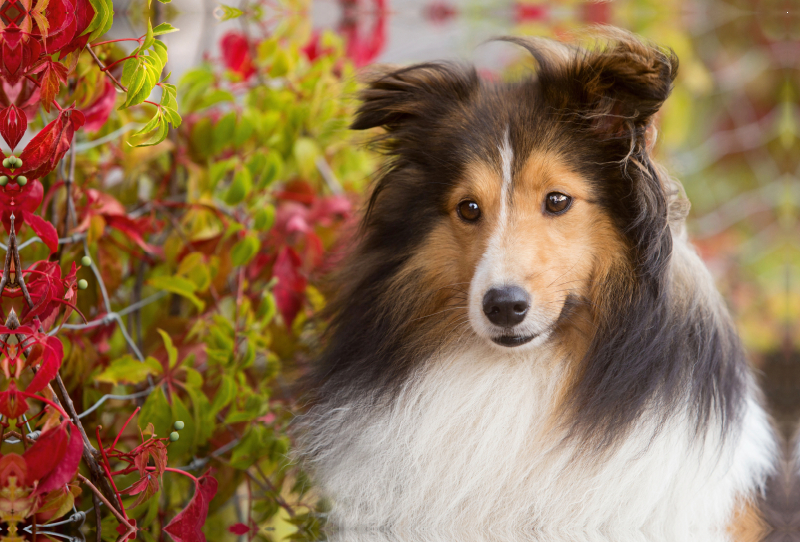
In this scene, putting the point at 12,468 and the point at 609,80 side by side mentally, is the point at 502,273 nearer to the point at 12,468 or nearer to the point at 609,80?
the point at 609,80

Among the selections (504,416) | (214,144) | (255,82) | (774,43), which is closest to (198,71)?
(214,144)

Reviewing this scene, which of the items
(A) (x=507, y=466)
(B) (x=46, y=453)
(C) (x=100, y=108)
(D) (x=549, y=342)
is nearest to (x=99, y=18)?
(C) (x=100, y=108)

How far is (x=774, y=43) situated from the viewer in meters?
3.87

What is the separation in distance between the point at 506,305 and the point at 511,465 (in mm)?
423

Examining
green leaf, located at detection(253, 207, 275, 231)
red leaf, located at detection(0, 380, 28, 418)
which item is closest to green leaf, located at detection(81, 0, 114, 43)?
red leaf, located at detection(0, 380, 28, 418)

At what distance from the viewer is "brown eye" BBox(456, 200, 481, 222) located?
169cm

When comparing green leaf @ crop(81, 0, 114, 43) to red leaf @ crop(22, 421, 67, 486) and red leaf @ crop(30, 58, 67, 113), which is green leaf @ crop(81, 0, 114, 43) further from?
red leaf @ crop(22, 421, 67, 486)

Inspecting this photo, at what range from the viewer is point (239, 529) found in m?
1.75

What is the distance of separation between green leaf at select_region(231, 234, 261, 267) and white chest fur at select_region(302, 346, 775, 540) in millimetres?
527

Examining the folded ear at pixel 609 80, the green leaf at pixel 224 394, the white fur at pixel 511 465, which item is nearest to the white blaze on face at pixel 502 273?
the white fur at pixel 511 465

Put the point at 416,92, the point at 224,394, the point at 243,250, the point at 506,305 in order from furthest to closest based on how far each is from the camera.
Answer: the point at 243,250, the point at 416,92, the point at 224,394, the point at 506,305

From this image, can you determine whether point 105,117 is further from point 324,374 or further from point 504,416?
point 504,416

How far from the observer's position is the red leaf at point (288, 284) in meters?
2.17

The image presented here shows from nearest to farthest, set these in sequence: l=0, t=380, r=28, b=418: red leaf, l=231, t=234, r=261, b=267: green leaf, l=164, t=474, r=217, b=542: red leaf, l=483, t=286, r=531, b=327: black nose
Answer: l=0, t=380, r=28, b=418: red leaf < l=164, t=474, r=217, b=542: red leaf < l=483, t=286, r=531, b=327: black nose < l=231, t=234, r=261, b=267: green leaf
